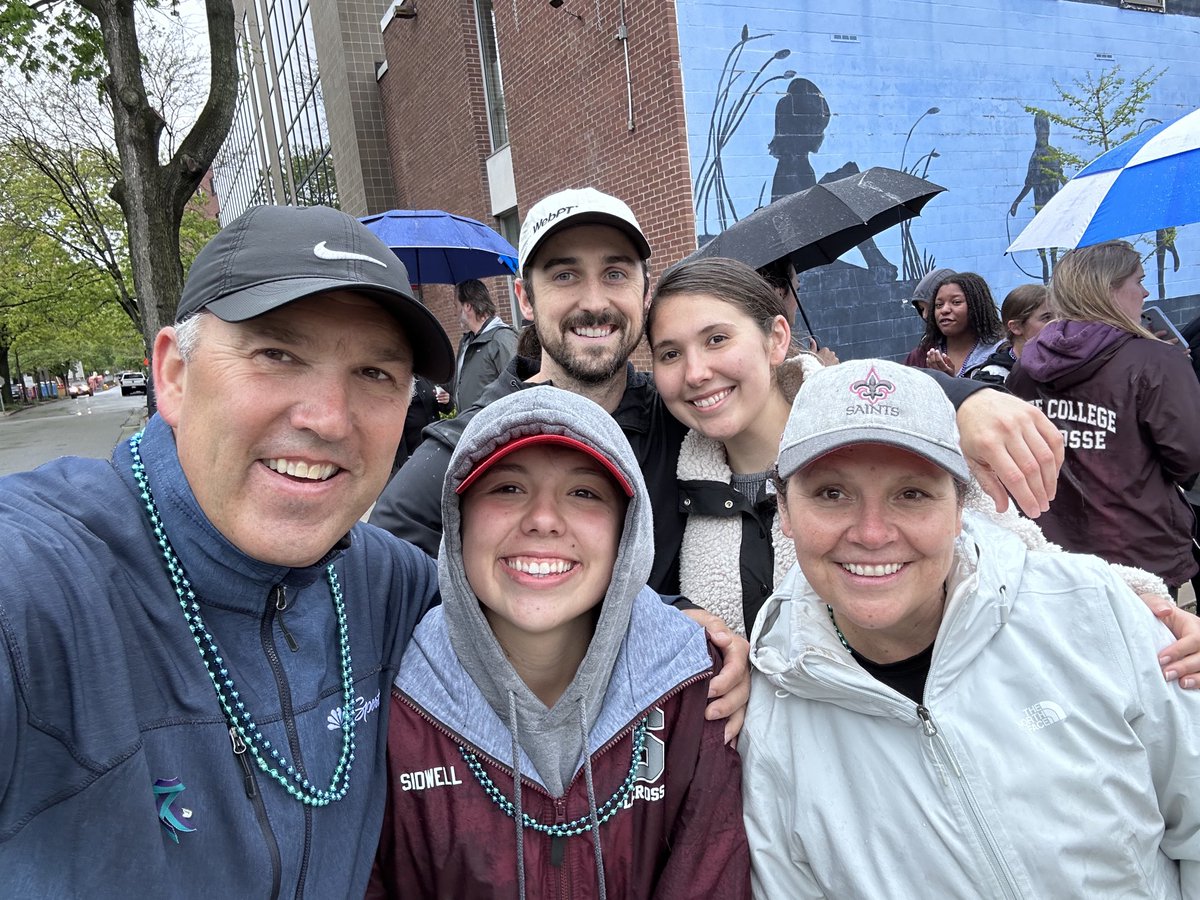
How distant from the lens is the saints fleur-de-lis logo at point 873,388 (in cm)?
168

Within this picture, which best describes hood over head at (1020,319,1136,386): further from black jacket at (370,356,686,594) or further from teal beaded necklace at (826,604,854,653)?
teal beaded necklace at (826,604,854,653)

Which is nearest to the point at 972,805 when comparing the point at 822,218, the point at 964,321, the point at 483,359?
the point at 822,218

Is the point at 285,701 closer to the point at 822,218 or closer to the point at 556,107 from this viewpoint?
the point at 822,218

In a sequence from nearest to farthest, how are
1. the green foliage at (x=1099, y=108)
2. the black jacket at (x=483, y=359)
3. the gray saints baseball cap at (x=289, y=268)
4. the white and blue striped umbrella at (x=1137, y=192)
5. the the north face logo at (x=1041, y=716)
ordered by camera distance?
the gray saints baseball cap at (x=289, y=268) → the the north face logo at (x=1041, y=716) → the white and blue striped umbrella at (x=1137, y=192) → the black jacket at (x=483, y=359) → the green foliage at (x=1099, y=108)

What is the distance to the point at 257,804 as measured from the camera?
4.51 ft

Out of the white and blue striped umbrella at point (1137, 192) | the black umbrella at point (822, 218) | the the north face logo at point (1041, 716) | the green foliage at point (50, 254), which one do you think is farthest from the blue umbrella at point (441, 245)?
the green foliage at point (50, 254)

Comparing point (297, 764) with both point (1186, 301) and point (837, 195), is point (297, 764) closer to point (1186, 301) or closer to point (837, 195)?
point (837, 195)

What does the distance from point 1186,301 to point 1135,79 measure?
146 inches

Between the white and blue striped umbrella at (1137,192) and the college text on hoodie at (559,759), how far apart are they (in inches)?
152

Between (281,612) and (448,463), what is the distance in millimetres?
803

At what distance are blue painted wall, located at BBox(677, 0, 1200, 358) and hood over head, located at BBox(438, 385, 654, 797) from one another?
25.5 feet

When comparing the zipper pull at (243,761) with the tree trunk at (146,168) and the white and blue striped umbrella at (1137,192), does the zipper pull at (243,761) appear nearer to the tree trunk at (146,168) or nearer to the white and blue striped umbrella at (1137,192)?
the white and blue striped umbrella at (1137,192)

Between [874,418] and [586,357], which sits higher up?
[586,357]

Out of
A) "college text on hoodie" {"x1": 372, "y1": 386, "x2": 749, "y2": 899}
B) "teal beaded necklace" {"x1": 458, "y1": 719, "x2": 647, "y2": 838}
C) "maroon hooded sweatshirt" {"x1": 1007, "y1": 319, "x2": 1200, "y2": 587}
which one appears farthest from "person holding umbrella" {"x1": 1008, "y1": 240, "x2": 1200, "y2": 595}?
"teal beaded necklace" {"x1": 458, "y1": 719, "x2": 647, "y2": 838}
